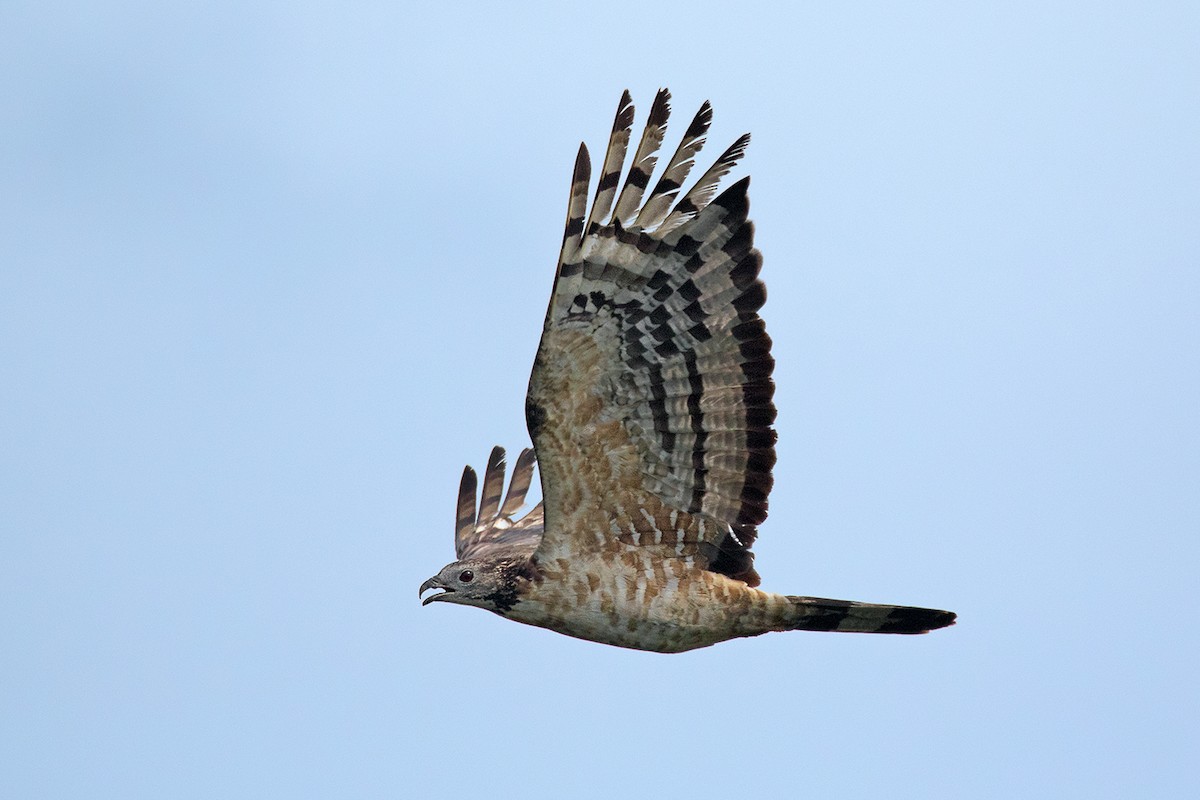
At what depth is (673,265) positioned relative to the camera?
930 cm

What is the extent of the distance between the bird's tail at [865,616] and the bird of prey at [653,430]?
1cm

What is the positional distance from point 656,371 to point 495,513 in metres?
3.95

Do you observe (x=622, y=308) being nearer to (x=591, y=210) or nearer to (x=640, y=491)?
(x=591, y=210)

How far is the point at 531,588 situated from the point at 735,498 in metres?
1.38

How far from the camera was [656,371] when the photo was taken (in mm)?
9562

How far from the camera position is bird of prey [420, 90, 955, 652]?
915 centimetres

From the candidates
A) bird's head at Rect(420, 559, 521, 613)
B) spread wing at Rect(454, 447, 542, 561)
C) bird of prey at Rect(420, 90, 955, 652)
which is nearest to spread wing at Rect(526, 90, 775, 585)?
bird of prey at Rect(420, 90, 955, 652)

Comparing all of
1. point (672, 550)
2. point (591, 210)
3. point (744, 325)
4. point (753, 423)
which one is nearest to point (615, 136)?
point (591, 210)

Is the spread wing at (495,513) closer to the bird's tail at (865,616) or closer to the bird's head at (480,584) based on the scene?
the bird's head at (480,584)

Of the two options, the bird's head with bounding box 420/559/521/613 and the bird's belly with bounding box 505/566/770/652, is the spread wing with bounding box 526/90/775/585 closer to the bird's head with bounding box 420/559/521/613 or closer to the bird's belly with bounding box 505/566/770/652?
the bird's belly with bounding box 505/566/770/652

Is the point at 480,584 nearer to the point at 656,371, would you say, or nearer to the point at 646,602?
the point at 646,602

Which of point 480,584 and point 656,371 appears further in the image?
point 480,584

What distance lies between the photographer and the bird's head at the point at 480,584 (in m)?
10.3

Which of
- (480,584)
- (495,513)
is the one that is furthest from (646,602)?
(495,513)
